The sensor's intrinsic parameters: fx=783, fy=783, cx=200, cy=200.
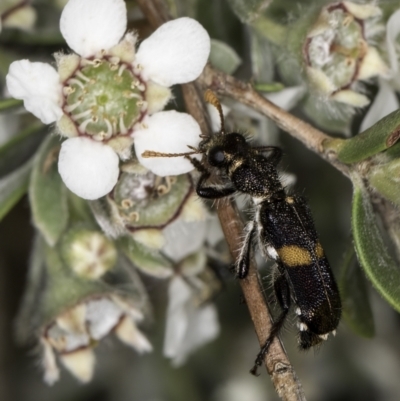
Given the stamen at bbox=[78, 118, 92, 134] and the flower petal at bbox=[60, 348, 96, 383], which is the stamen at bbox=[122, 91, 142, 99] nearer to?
the stamen at bbox=[78, 118, 92, 134]

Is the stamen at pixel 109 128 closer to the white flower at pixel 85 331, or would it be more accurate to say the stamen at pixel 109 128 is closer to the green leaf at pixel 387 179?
the white flower at pixel 85 331

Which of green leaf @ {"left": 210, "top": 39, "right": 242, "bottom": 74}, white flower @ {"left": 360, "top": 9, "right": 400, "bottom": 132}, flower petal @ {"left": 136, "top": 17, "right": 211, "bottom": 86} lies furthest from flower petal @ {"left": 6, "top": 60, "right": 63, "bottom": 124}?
white flower @ {"left": 360, "top": 9, "right": 400, "bottom": 132}

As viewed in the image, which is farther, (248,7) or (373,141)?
(248,7)

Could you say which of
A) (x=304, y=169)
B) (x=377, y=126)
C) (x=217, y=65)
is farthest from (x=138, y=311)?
(x=304, y=169)

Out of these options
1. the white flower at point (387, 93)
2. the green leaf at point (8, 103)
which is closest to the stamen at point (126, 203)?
the green leaf at point (8, 103)

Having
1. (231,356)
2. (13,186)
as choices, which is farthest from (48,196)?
(231,356)

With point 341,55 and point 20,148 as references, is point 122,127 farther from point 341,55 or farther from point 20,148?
point 341,55
